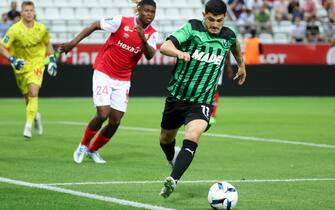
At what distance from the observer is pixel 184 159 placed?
29.9 ft

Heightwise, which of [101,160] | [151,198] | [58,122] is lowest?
[58,122]

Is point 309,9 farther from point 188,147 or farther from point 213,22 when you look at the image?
point 188,147

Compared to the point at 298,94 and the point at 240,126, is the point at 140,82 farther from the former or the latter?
the point at 240,126

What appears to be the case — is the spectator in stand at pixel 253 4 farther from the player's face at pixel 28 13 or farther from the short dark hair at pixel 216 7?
the short dark hair at pixel 216 7

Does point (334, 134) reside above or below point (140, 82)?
above

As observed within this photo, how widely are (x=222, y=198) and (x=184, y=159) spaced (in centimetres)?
75

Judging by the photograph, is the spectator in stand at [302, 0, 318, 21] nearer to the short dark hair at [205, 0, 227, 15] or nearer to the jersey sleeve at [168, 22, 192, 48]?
the jersey sleeve at [168, 22, 192, 48]

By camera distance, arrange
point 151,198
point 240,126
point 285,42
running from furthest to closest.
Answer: point 285,42 → point 240,126 → point 151,198

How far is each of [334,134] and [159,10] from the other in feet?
57.5

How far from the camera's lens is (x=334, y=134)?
17750 millimetres

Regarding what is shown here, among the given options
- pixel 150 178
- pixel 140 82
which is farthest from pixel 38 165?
pixel 140 82

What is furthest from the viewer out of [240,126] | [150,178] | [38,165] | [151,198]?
[240,126]

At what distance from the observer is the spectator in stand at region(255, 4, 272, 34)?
33.2 metres

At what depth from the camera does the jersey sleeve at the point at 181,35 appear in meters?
9.52
